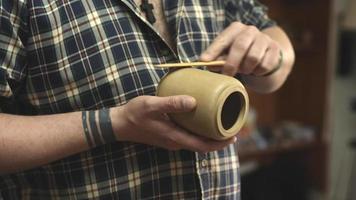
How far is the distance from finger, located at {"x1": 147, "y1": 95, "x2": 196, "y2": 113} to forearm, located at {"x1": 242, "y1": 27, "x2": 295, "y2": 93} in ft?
1.12

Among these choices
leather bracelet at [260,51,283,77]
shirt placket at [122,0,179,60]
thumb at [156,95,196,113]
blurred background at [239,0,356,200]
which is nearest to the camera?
thumb at [156,95,196,113]

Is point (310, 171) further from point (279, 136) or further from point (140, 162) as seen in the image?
point (140, 162)

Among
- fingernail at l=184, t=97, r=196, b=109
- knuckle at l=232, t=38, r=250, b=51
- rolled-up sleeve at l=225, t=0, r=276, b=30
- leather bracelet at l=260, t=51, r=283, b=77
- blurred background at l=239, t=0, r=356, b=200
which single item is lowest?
blurred background at l=239, t=0, r=356, b=200

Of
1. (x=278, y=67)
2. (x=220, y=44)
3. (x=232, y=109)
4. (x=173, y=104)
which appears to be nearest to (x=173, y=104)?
(x=173, y=104)

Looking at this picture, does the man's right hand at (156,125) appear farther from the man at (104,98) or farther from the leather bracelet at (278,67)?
the leather bracelet at (278,67)

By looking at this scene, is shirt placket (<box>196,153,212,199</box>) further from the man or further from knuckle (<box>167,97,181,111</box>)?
knuckle (<box>167,97,181,111</box>)

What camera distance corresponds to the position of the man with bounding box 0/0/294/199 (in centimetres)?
71

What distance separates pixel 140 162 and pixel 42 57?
0.80 ft

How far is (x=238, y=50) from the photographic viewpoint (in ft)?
2.59

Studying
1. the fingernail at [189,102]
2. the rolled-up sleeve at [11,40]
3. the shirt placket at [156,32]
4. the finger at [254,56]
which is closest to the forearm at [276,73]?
the finger at [254,56]

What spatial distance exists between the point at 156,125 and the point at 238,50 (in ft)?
0.73

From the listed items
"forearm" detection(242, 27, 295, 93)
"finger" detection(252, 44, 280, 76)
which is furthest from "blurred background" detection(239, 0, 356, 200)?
"finger" detection(252, 44, 280, 76)

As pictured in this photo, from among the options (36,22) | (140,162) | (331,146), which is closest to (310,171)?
(331,146)

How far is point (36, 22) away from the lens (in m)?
0.72
